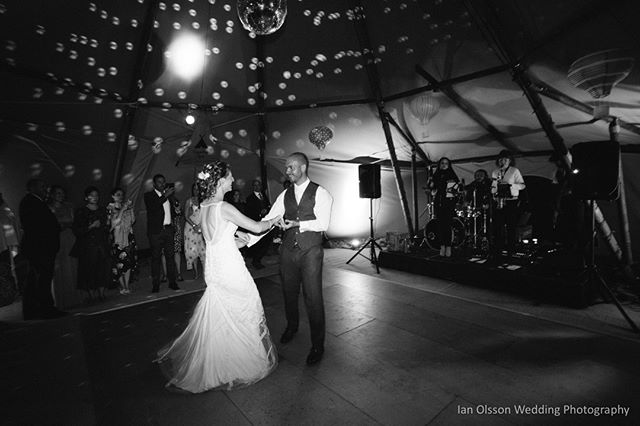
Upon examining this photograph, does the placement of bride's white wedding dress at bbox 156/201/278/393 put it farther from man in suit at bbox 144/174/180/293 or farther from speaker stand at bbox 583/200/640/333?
speaker stand at bbox 583/200/640/333

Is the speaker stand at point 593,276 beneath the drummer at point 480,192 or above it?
beneath

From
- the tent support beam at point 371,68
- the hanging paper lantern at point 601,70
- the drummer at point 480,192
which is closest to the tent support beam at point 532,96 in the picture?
the hanging paper lantern at point 601,70

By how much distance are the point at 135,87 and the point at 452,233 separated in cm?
629

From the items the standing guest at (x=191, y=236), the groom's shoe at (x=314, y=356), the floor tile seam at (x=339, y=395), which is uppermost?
the standing guest at (x=191, y=236)

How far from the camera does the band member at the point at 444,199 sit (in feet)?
16.7

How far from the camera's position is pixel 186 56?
5254mm

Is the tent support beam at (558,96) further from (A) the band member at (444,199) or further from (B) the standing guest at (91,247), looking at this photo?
(B) the standing guest at (91,247)

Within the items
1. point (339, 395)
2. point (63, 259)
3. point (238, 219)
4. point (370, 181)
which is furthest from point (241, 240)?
point (370, 181)

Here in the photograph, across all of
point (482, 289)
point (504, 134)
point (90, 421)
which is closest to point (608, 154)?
point (482, 289)

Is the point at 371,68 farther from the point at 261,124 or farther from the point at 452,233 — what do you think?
the point at 452,233

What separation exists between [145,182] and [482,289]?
6599mm

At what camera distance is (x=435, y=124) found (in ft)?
20.3

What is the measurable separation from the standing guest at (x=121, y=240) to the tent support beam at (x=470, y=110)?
5297 mm

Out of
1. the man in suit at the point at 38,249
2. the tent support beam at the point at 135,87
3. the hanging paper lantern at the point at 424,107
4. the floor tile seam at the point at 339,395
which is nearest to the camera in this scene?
the floor tile seam at the point at 339,395
